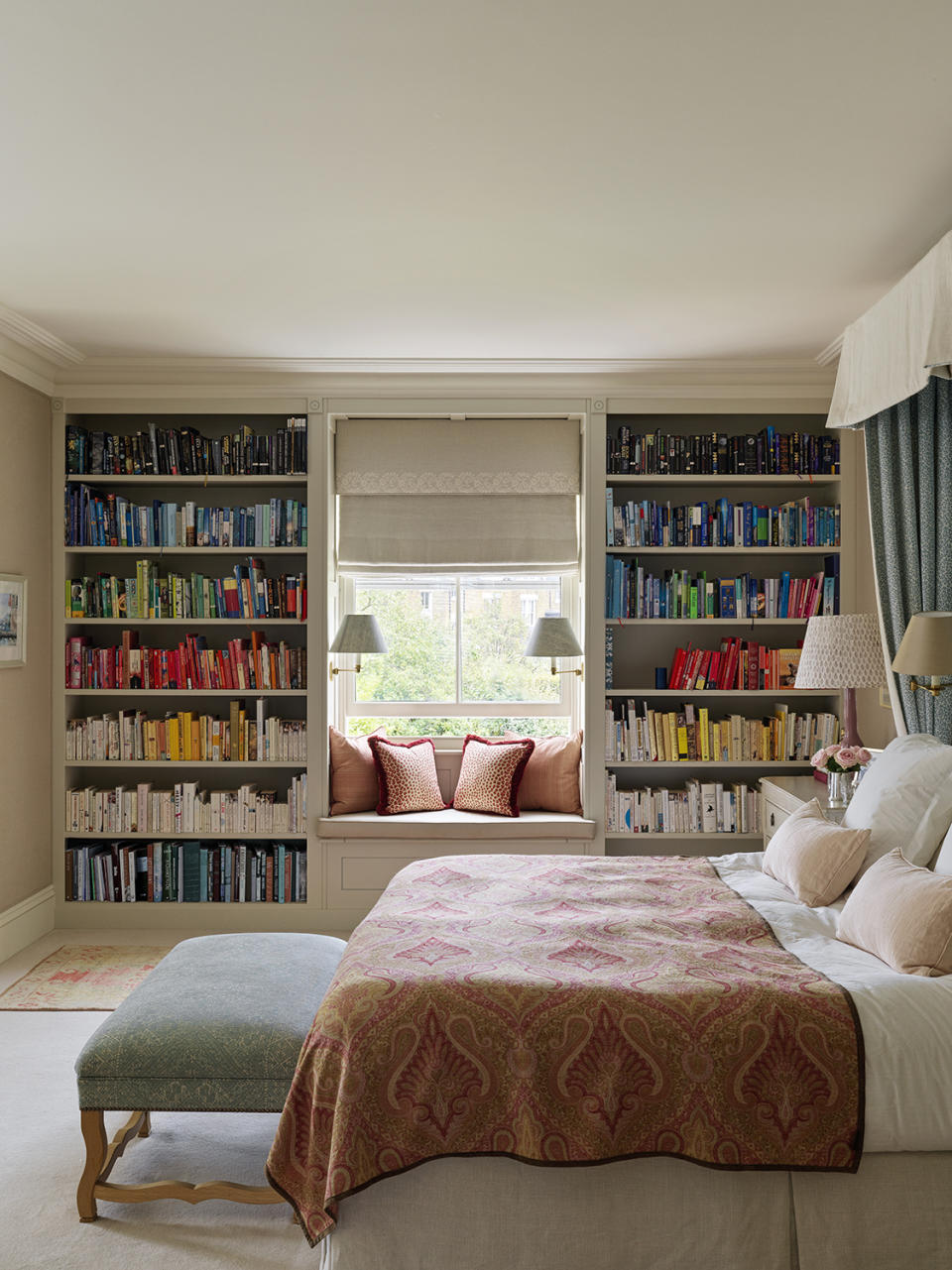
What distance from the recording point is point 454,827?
465 centimetres

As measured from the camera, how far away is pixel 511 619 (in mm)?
5270

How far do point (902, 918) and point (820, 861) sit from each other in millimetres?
530

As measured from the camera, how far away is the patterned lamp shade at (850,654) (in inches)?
147

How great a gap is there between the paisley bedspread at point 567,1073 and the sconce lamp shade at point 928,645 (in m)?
1.21

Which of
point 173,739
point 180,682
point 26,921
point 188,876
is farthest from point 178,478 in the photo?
point 26,921

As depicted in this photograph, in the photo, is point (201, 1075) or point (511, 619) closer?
point (201, 1075)

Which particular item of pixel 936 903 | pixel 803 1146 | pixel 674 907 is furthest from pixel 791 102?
pixel 803 1146

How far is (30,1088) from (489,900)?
169 centimetres

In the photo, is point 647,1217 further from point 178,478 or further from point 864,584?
point 178,478

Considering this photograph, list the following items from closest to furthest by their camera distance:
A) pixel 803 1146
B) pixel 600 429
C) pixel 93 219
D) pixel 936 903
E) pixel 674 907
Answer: pixel 803 1146 < pixel 936 903 < pixel 674 907 < pixel 93 219 < pixel 600 429

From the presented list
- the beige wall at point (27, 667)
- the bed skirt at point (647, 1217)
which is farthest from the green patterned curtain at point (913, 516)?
the beige wall at point (27, 667)

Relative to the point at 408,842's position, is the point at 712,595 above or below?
above

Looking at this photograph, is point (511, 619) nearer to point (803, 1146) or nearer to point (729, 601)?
point (729, 601)

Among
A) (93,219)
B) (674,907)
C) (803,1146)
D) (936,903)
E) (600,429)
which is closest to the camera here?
(803,1146)
